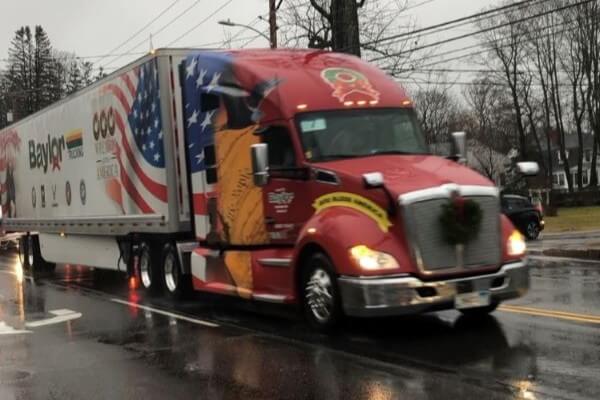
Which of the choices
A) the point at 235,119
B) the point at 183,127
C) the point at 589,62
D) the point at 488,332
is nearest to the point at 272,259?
the point at 235,119

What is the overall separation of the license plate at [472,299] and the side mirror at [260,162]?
2.65 m

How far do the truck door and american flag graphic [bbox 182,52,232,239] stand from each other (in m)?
1.64

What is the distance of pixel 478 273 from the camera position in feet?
27.1

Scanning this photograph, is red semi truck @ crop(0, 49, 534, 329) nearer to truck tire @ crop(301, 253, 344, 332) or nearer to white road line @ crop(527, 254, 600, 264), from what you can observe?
truck tire @ crop(301, 253, 344, 332)

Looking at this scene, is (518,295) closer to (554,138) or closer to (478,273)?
(478,273)

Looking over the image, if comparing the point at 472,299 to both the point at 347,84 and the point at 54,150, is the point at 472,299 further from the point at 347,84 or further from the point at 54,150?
the point at 54,150

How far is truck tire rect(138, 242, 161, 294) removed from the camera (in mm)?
13805

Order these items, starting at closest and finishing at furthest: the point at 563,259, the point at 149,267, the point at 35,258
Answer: the point at 149,267, the point at 563,259, the point at 35,258

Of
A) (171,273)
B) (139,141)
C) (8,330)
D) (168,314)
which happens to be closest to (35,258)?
(139,141)

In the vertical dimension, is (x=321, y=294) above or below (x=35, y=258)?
below

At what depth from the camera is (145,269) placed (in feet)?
46.8

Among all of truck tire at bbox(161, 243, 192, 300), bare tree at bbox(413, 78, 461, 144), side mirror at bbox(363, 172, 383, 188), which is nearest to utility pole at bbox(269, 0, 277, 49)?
truck tire at bbox(161, 243, 192, 300)

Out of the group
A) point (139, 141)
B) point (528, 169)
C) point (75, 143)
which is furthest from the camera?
point (75, 143)

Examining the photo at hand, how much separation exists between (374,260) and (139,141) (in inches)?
269
